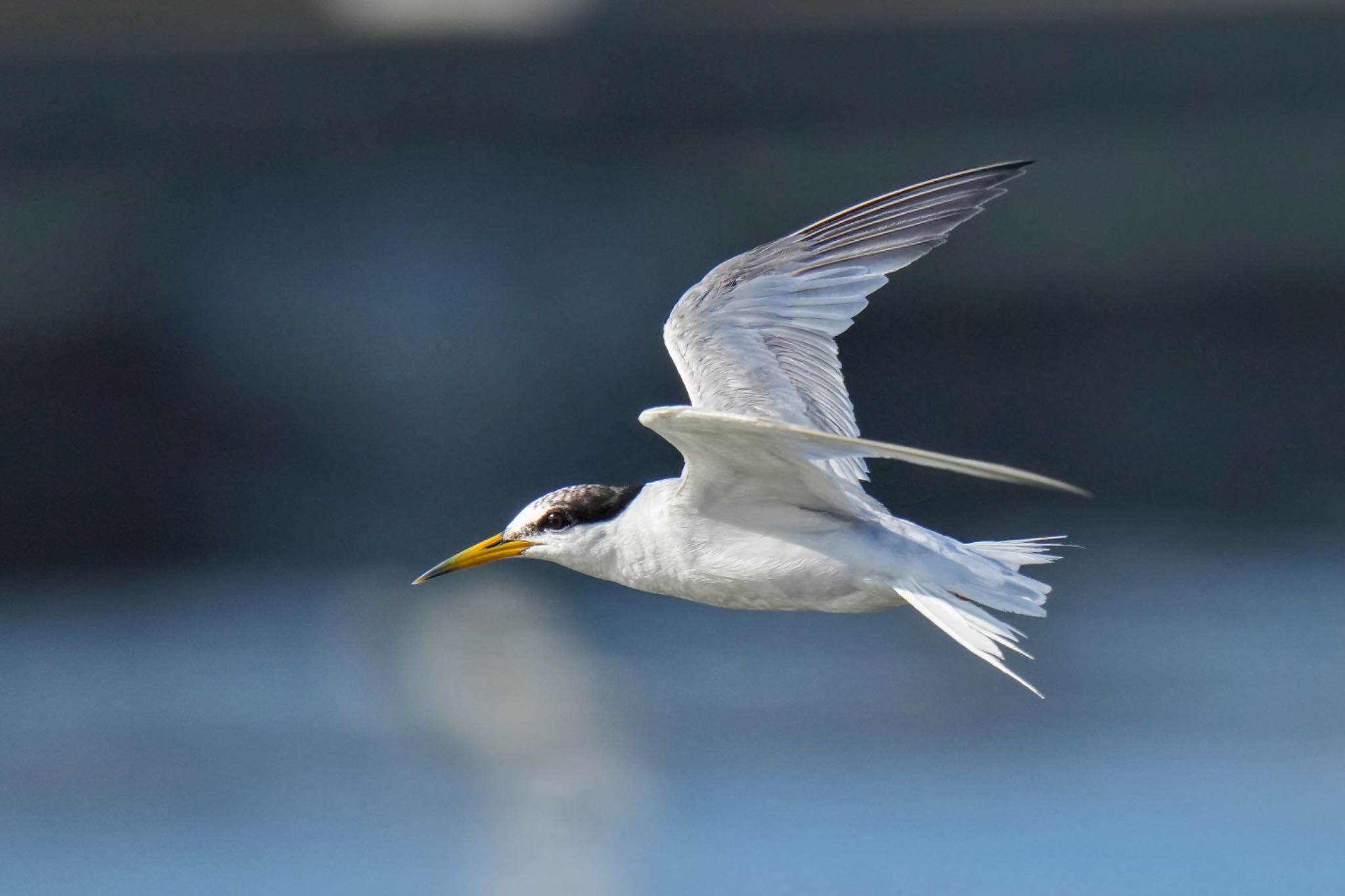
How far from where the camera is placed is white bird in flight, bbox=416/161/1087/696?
15.5 ft

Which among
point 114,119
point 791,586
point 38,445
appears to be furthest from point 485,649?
point 791,586

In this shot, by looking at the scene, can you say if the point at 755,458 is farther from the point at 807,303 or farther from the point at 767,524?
the point at 807,303

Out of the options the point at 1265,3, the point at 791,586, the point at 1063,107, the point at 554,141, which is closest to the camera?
the point at 791,586

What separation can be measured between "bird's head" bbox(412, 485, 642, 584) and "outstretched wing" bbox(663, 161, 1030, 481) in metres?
0.49

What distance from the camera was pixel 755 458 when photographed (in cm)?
482

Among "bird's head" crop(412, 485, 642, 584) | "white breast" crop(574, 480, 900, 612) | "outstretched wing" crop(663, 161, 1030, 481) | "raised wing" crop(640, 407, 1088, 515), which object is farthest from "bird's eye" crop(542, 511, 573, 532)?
"outstretched wing" crop(663, 161, 1030, 481)

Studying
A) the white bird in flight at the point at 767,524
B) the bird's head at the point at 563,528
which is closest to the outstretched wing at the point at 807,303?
the white bird in flight at the point at 767,524

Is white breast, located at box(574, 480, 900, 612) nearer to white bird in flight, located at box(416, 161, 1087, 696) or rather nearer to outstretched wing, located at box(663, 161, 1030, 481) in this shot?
white bird in flight, located at box(416, 161, 1087, 696)

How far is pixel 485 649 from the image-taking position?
19.6 meters

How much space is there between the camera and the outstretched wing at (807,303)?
18.7 feet

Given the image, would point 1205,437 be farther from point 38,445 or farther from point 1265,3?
point 38,445

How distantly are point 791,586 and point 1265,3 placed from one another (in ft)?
48.3

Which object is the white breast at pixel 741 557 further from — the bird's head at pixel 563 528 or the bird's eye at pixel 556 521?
the bird's eye at pixel 556 521

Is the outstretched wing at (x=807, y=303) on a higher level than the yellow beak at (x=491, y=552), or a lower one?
higher
